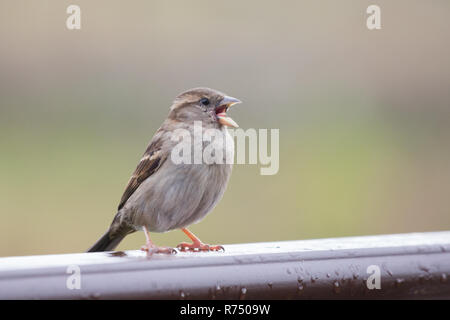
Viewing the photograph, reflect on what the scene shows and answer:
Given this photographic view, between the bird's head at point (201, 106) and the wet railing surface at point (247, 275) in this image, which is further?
the bird's head at point (201, 106)

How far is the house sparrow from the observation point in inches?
107

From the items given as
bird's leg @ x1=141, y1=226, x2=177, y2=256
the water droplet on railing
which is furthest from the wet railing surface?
bird's leg @ x1=141, y1=226, x2=177, y2=256

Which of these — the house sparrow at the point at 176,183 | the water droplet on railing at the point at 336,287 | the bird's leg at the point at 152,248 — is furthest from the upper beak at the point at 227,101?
the water droplet on railing at the point at 336,287

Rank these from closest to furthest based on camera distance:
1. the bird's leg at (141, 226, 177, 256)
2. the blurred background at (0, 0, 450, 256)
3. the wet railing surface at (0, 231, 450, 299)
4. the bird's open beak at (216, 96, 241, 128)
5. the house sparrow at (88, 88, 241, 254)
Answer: the wet railing surface at (0, 231, 450, 299), the bird's leg at (141, 226, 177, 256), the house sparrow at (88, 88, 241, 254), the bird's open beak at (216, 96, 241, 128), the blurred background at (0, 0, 450, 256)

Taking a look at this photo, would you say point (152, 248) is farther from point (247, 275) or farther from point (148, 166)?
point (247, 275)

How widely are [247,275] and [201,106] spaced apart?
4.53 feet

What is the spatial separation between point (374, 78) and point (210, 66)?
2.11 m

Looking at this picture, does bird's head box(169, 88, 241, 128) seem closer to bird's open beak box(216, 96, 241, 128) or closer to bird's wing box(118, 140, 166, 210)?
bird's open beak box(216, 96, 241, 128)

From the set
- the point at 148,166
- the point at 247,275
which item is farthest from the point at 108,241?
the point at 247,275

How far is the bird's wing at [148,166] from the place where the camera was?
289 centimetres

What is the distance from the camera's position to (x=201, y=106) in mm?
2996

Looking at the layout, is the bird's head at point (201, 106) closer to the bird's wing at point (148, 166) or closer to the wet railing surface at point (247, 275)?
the bird's wing at point (148, 166)

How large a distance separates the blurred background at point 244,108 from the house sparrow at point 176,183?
2686 mm

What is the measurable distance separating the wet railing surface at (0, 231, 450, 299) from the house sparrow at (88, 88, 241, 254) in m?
0.84
